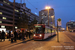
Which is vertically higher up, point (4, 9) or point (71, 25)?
point (4, 9)

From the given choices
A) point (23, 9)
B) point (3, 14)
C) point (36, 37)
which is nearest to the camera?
point (36, 37)

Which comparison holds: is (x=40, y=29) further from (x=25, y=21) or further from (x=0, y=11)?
(x=0, y=11)

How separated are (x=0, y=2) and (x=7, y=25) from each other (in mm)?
14971

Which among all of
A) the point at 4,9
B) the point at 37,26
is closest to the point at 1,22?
the point at 4,9

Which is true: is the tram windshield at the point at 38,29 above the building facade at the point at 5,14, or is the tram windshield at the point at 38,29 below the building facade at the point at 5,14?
below

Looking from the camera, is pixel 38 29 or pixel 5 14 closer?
pixel 38 29

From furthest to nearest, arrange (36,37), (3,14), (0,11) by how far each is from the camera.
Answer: (3,14), (0,11), (36,37)

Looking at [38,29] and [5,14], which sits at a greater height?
[5,14]

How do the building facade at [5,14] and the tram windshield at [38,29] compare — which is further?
the building facade at [5,14]

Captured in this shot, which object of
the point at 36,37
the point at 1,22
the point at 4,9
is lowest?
the point at 36,37

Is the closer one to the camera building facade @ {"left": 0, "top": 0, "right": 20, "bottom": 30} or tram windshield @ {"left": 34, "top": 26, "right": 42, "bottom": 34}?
tram windshield @ {"left": 34, "top": 26, "right": 42, "bottom": 34}

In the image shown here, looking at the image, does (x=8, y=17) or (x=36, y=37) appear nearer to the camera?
(x=36, y=37)

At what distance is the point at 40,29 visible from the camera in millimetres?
17266

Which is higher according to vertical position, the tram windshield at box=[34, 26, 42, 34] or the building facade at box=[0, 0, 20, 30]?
the building facade at box=[0, 0, 20, 30]
